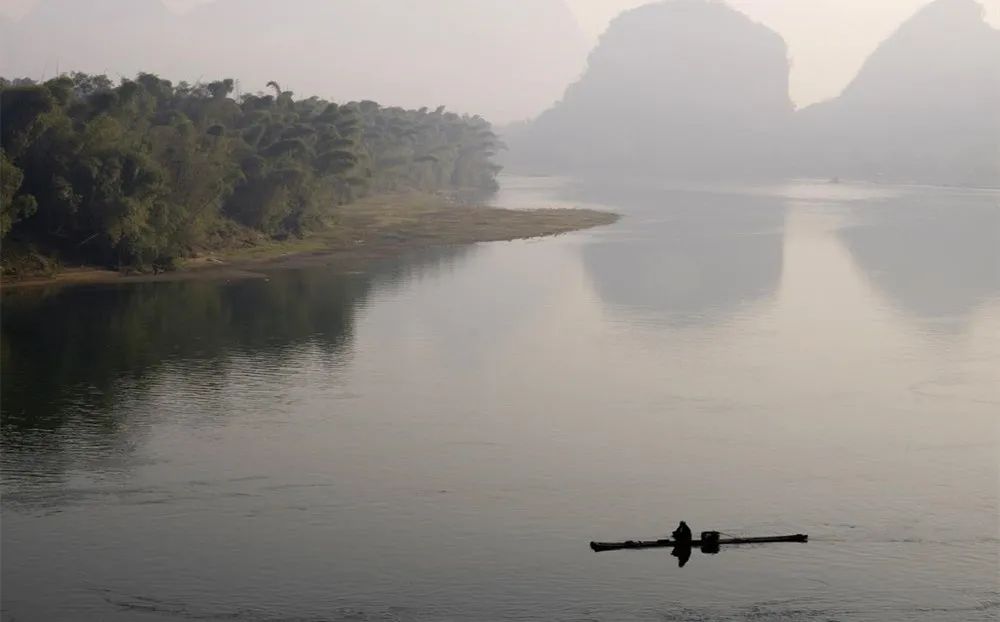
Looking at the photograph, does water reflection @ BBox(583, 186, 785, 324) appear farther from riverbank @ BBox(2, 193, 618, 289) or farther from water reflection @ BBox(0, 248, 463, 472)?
water reflection @ BBox(0, 248, 463, 472)

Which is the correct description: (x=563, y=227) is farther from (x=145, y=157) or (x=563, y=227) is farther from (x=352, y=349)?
(x=352, y=349)

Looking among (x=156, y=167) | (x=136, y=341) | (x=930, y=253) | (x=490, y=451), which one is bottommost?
(x=490, y=451)

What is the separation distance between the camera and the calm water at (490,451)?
2356cm

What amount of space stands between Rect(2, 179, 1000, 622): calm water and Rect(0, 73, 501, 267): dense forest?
14.8ft

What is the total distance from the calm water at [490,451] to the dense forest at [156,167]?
14.8 ft

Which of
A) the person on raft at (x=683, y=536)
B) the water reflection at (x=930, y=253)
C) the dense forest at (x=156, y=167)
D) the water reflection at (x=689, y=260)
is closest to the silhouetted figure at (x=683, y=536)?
the person on raft at (x=683, y=536)

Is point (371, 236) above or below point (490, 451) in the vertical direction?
above

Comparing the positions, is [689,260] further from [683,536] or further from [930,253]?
[683,536]

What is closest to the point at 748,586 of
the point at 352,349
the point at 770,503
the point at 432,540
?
the point at 770,503

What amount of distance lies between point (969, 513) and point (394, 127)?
113 metres

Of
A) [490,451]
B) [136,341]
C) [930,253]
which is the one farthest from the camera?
[930,253]

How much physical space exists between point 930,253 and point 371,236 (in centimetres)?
3807

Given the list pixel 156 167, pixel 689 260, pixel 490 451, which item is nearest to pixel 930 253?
pixel 689 260

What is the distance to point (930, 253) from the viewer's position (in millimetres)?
82125
